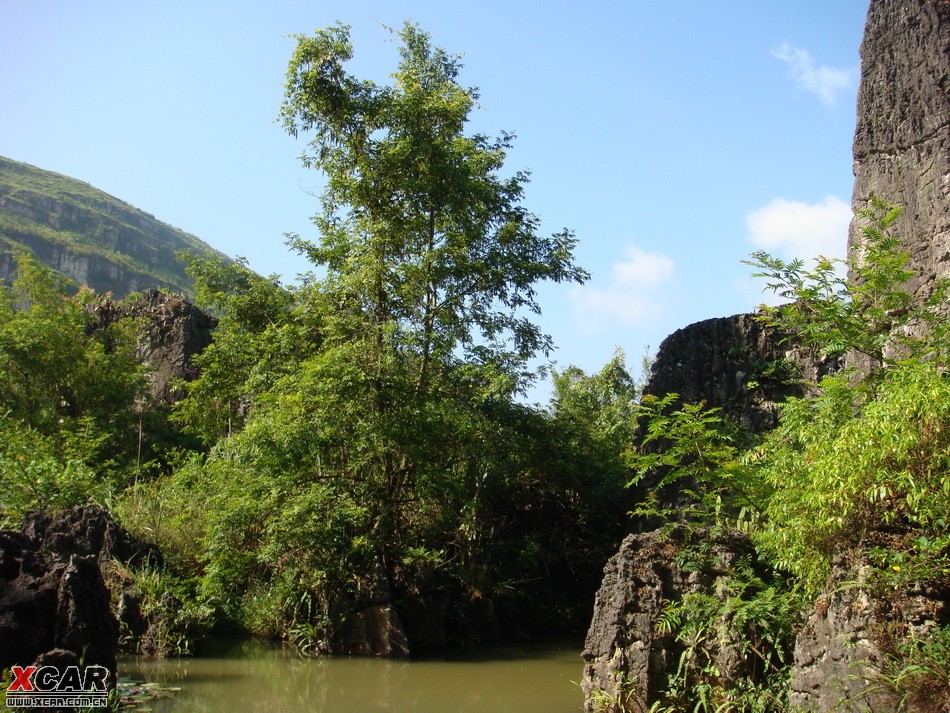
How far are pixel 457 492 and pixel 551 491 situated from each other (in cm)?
282

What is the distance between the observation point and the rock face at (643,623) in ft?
21.8


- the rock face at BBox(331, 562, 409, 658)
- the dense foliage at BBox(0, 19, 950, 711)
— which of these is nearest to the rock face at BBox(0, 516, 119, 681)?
the dense foliage at BBox(0, 19, 950, 711)

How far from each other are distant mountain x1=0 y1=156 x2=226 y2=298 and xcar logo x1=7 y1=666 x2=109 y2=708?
38846 mm

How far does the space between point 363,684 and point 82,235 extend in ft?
190

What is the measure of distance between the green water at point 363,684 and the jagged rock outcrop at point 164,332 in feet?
34.8

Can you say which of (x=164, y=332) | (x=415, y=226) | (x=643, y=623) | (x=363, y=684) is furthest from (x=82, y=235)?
(x=643, y=623)

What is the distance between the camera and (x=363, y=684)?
8984mm

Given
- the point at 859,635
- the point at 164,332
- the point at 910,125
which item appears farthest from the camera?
the point at 164,332

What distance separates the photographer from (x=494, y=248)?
13039 millimetres

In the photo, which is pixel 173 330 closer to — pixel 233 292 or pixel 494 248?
pixel 233 292

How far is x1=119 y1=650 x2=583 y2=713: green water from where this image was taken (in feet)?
25.5

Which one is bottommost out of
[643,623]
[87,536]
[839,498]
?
[643,623]

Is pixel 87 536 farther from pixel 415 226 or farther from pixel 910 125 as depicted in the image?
pixel 910 125

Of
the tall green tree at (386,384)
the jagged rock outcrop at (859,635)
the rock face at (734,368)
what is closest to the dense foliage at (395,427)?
the tall green tree at (386,384)
